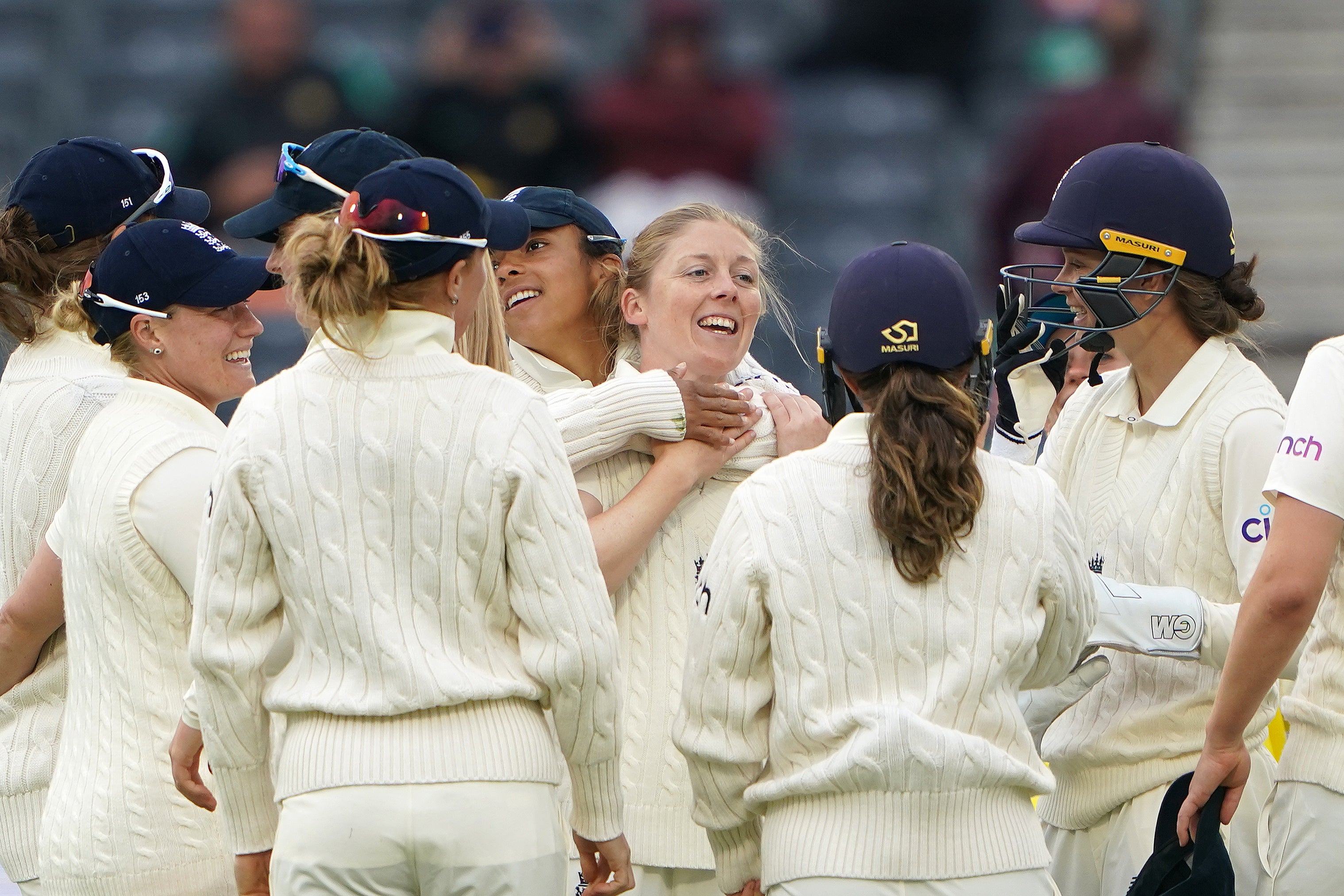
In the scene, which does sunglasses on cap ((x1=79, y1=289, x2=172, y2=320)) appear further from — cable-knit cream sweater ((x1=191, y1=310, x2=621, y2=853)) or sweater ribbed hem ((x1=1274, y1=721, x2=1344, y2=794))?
sweater ribbed hem ((x1=1274, y1=721, x2=1344, y2=794))

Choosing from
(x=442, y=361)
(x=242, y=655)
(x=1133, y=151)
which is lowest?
(x=242, y=655)

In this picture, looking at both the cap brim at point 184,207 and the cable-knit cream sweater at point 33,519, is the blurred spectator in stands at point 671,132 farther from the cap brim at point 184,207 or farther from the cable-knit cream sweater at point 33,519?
the cable-knit cream sweater at point 33,519

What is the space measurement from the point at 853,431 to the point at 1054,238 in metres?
0.64

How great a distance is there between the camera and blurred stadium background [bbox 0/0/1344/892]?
709 centimetres

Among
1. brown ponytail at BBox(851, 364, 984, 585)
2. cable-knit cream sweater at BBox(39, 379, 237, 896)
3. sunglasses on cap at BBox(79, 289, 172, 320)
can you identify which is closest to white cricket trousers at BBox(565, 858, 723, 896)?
cable-knit cream sweater at BBox(39, 379, 237, 896)

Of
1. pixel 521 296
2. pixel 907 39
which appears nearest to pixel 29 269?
pixel 521 296

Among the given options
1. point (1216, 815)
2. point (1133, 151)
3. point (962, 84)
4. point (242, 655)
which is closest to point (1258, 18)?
point (962, 84)

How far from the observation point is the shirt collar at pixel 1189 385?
2445 mm

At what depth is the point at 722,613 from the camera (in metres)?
2.08

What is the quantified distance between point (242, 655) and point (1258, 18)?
7.56m

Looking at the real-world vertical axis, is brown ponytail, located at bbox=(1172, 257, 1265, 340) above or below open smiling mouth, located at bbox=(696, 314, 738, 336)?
above

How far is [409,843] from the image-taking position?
6.44 feet

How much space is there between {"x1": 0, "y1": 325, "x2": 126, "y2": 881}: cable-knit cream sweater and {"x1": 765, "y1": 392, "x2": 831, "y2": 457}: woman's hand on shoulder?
111cm

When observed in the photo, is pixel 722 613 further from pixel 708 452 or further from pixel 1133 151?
pixel 1133 151
